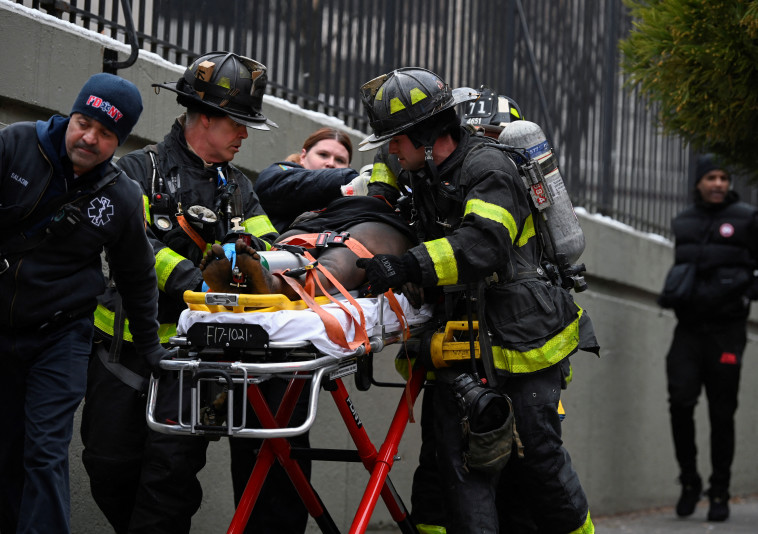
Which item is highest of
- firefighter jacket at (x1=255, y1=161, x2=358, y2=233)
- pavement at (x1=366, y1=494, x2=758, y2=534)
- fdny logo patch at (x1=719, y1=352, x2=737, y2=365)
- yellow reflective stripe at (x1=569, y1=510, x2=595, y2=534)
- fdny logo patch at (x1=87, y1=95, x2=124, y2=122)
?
fdny logo patch at (x1=87, y1=95, x2=124, y2=122)

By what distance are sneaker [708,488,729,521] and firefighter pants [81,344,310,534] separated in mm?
4350

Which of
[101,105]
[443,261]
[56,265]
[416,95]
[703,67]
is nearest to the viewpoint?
[101,105]

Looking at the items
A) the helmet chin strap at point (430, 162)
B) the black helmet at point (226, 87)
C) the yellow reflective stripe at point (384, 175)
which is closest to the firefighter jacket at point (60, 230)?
the black helmet at point (226, 87)

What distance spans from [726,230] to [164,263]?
17.0 feet

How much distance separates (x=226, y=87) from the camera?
4242 mm

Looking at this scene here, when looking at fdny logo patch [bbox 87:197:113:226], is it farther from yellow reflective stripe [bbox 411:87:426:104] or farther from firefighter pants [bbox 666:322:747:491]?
firefighter pants [bbox 666:322:747:491]

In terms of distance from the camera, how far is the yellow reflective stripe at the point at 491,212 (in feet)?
13.1

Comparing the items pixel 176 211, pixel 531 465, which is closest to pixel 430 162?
pixel 176 211

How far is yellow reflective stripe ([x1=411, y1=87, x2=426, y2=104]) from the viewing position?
13.7 ft

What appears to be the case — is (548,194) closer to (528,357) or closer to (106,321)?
(528,357)

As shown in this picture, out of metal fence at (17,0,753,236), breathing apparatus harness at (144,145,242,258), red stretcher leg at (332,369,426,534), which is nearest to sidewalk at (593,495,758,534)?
metal fence at (17,0,753,236)

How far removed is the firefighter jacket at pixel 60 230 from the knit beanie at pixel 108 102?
0.45 feet

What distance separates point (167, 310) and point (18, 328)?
2.47ft

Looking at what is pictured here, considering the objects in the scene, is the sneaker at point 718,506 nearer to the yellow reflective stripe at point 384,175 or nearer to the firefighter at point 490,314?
the firefighter at point 490,314
